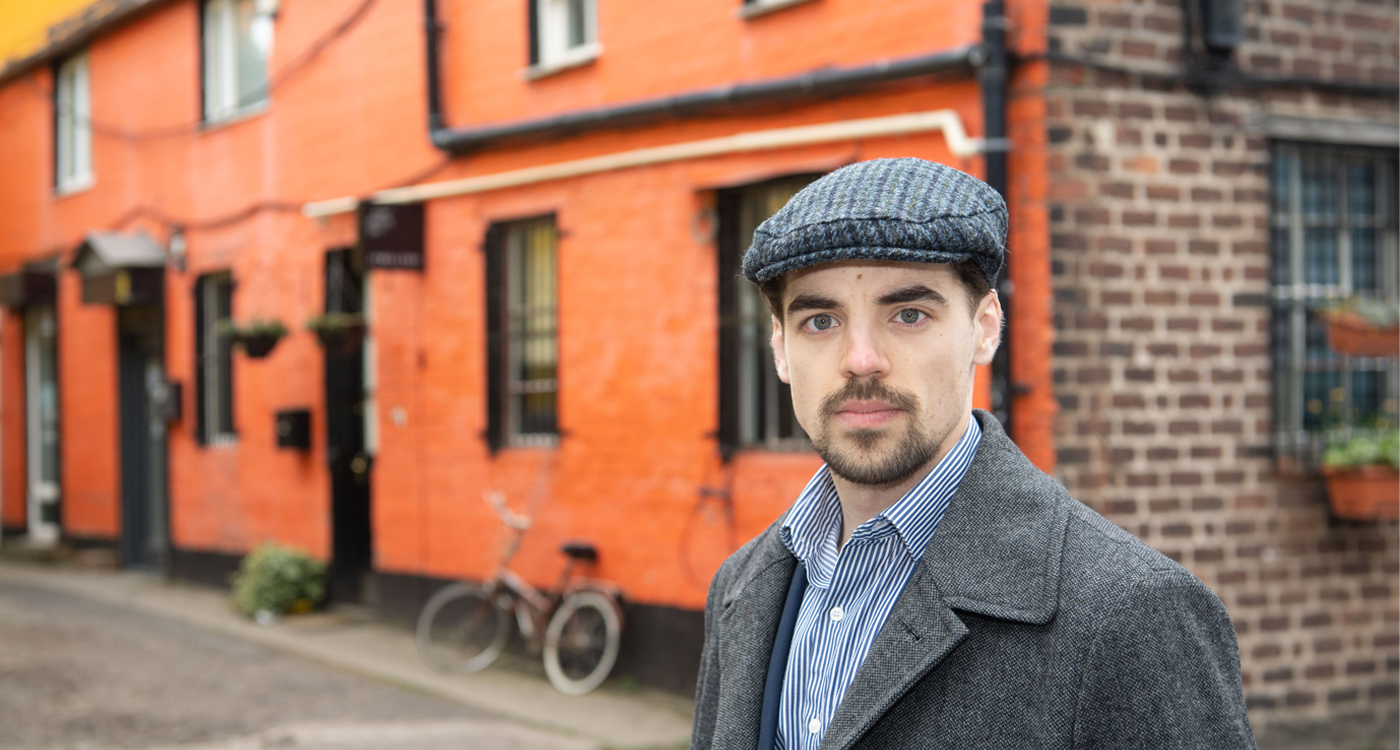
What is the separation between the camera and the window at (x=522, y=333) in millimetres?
9555

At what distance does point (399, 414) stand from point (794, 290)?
9145mm

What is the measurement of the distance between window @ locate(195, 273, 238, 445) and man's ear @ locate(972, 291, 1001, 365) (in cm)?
1237

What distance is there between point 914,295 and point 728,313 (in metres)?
6.29

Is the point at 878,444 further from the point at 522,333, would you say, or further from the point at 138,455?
the point at 138,455

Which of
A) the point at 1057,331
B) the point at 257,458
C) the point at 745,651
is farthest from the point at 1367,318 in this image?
the point at 257,458

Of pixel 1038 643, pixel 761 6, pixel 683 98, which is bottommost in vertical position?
pixel 1038 643

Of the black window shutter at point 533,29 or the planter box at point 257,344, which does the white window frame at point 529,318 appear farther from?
the planter box at point 257,344

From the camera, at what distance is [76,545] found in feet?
51.8

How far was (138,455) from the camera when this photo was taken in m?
15.0

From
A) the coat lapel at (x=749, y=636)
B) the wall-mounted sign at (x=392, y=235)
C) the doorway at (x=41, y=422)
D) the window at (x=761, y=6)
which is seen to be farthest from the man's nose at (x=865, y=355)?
the doorway at (x=41, y=422)

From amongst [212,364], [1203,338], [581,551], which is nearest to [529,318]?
[581,551]

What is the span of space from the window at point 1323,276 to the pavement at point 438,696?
12.1 ft

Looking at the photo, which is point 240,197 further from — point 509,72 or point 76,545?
point 76,545

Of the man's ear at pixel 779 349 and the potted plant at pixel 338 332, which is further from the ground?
the potted plant at pixel 338 332
